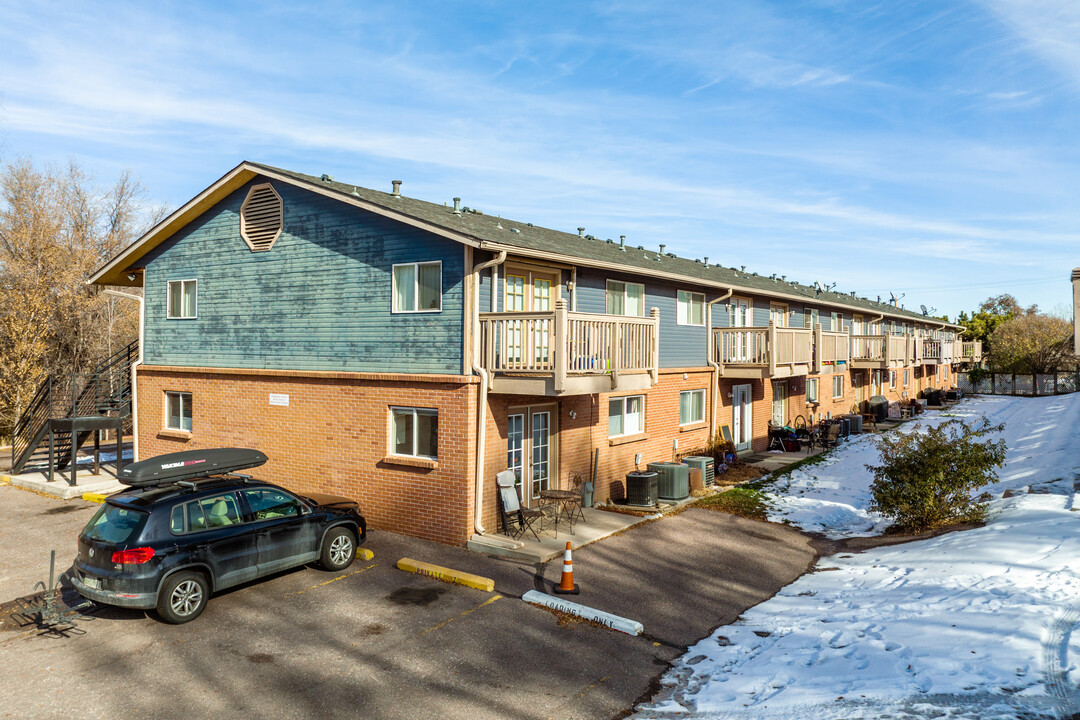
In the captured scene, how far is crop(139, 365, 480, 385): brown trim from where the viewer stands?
41.9ft

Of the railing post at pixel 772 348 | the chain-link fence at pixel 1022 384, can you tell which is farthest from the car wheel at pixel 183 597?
the chain-link fence at pixel 1022 384

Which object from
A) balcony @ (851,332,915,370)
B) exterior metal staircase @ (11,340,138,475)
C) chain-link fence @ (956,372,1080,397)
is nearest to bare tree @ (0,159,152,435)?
exterior metal staircase @ (11,340,138,475)

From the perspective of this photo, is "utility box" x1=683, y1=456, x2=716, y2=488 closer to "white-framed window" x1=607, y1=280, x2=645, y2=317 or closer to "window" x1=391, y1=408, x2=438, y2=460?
"white-framed window" x1=607, y1=280, x2=645, y2=317

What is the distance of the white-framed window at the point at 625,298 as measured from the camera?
1709 centimetres

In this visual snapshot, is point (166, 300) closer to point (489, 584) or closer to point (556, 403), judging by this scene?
point (556, 403)

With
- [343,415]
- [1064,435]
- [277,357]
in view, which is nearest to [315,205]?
[277,357]

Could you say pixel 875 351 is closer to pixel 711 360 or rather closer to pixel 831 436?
pixel 831 436

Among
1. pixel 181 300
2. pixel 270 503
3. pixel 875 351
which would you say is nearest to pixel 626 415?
pixel 270 503

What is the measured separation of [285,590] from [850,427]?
1022 inches

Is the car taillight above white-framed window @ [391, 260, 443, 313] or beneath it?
beneath

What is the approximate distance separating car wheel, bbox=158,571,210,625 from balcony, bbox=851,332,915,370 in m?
29.3

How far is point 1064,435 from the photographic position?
24125 millimetres

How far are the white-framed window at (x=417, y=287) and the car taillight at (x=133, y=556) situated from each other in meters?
6.42

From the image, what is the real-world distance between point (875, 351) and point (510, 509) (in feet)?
89.5
